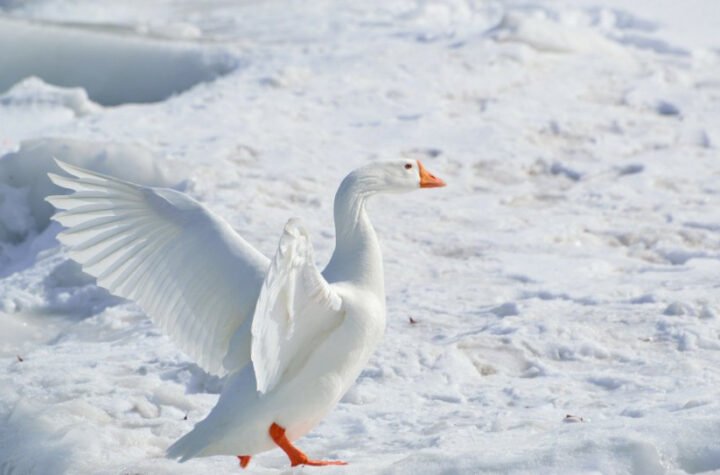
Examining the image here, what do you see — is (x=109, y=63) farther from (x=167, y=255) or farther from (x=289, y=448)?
(x=289, y=448)

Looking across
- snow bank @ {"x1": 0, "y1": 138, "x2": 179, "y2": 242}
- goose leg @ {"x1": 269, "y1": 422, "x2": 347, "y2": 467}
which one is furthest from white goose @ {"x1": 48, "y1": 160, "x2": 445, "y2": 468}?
snow bank @ {"x1": 0, "y1": 138, "x2": 179, "y2": 242}

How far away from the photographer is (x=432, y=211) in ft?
21.9

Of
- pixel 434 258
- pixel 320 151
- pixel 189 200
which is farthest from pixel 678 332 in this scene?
pixel 320 151

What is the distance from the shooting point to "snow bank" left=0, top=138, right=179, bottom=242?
6621 millimetres

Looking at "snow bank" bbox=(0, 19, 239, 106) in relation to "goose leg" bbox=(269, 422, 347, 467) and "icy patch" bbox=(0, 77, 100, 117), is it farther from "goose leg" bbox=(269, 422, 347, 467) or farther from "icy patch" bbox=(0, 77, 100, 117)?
"goose leg" bbox=(269, 422, 347, 467)

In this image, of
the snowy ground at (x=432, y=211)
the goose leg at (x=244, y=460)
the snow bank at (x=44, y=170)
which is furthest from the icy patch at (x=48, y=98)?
the goose leg at (x=244, y=460)

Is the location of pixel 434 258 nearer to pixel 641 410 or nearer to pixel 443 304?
pixel 443 304

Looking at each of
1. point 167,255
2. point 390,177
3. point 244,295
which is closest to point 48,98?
point 167,255

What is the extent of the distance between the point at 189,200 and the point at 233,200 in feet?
7.89

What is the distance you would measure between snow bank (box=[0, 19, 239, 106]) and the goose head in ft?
19.5

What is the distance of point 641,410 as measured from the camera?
405 centimetres

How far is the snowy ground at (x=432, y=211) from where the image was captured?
4090 mm

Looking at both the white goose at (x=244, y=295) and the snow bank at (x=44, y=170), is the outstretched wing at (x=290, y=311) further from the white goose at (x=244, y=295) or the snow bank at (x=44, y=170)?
the snow bank at (x=44, y=170)

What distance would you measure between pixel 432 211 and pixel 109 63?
167 inches
